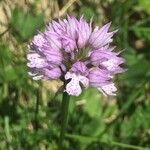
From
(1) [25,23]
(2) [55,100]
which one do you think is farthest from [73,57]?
(2) [55,100]

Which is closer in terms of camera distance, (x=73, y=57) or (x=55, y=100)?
(x=73, y=57)

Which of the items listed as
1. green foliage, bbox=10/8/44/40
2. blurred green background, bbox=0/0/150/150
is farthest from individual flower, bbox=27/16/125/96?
green foliage, bbox=10/8/44/40

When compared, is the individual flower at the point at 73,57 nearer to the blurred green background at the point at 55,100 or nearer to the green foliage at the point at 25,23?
the blurred green background at the point at 55,100

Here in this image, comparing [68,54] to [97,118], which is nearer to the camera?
[68,54]

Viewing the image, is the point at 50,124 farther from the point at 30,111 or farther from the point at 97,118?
the point at 97,118

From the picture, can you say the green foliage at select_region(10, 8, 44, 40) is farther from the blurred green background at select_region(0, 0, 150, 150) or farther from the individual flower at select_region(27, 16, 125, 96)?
the individual flower at select_region(27, 16, 125, 96)

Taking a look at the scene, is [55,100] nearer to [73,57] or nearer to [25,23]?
[25,23]

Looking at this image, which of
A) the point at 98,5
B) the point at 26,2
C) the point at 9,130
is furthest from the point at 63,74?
the point at 98,5
